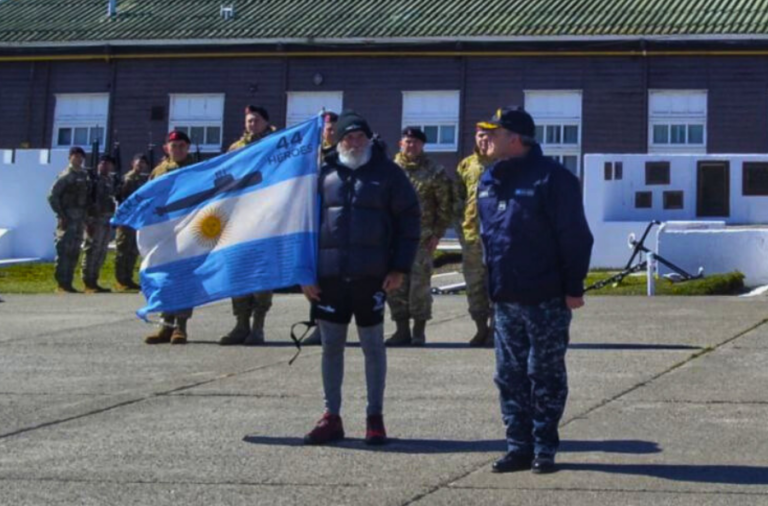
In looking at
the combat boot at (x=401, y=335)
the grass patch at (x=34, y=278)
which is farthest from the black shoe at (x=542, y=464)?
the grass patch at (x=34, y=278)

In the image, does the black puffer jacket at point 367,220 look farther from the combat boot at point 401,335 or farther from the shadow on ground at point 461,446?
the combat boot at point 401,335

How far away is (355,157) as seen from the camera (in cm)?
911

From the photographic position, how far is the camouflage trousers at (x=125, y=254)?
23.0 m

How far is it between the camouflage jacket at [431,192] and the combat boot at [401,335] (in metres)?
0.83

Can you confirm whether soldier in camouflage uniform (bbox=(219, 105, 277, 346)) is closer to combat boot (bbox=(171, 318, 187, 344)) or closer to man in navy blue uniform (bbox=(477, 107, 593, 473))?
combat boot (bbox=(171, 318, 187, 344))

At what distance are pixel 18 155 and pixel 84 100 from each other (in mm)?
15840

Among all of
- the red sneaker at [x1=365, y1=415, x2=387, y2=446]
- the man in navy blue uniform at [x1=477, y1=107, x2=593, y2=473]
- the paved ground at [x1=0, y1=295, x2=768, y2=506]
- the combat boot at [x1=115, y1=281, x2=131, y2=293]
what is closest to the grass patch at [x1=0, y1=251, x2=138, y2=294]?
the combat boot at [x1=115, y1=281, x2=131, y2=293]

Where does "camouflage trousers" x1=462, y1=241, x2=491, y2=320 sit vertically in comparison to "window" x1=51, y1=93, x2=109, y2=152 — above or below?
below

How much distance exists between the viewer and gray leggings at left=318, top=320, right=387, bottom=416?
29.6 feet

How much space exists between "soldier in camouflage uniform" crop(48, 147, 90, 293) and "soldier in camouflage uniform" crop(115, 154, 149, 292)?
0.61 metres

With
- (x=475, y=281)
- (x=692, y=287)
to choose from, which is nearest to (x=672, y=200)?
(x=692, y=287)

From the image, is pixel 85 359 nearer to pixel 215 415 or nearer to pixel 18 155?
pixel 215 415

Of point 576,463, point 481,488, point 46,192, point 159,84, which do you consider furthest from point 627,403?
point 159,84

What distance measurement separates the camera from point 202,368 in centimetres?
1284
